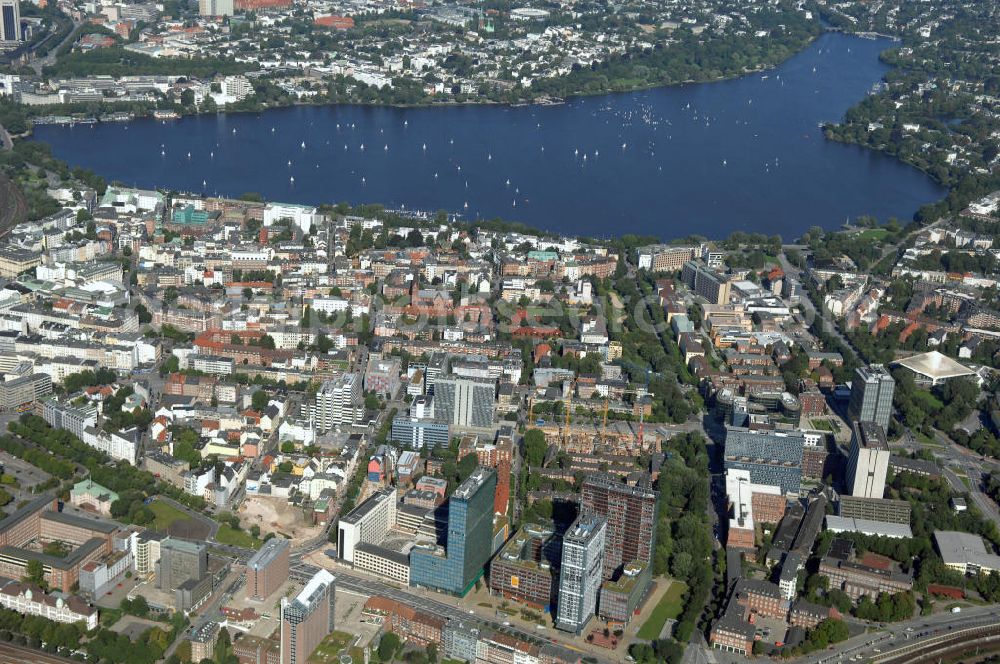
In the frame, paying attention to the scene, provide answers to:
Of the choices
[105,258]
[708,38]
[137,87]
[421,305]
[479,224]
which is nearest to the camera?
[421,305]

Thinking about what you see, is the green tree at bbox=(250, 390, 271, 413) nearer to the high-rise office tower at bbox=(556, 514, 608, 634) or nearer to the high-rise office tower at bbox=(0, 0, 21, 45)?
the high-rise office tower at bbox=(556, 514, 608, 634)

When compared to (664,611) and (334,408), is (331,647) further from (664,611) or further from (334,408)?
(334,408)

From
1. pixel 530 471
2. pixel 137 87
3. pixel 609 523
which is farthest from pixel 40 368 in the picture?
pixel 137 87

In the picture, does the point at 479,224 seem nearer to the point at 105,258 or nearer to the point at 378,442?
the point at 105,258

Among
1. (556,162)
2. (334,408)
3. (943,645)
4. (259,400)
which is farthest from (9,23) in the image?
(943,645)

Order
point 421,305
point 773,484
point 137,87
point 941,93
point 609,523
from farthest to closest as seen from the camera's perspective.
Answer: point 941,93
point 137,87
point 421,305
point 773,484
point 609,523

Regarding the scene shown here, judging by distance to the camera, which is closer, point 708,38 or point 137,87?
point 137,87

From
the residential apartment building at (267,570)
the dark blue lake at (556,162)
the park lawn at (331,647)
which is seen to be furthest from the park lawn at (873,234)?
the park lawn at (331,647)
